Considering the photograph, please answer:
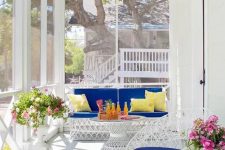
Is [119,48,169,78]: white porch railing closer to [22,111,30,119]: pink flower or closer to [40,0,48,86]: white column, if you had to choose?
[40,0,48,86]: white column

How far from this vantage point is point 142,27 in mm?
8062

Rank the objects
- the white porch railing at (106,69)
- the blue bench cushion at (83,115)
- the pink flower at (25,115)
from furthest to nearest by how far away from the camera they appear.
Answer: the white porch railing at (106,69) < the blue bench cushion at (83,115) < the pink flower at (25,115)

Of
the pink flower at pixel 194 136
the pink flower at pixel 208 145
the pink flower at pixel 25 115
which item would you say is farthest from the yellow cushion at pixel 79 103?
the pink flower at pixel 208 145

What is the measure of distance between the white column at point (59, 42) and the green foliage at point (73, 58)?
313mm

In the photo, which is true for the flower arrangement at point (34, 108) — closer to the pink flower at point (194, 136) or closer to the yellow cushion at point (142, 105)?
the yellow cushion at point (142, 105)

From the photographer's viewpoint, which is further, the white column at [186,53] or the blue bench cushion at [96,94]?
the blue bench cushion at [96,94]

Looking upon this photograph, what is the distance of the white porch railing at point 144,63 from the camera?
7.88 meters

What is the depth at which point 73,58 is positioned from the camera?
7879 mm

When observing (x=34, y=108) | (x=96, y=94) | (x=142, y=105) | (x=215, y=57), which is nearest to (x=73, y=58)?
(x=96, y=94)

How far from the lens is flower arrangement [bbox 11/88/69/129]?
15.0ft

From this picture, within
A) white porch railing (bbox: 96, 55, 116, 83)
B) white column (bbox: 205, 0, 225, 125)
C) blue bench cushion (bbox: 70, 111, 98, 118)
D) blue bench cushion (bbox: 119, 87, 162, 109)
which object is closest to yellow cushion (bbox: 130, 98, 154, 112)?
blue bench cushion (bbox: 119, 87, 162, 109)

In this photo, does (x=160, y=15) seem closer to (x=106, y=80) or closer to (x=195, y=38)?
(x=106, y=80)

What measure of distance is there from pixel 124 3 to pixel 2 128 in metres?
4.83

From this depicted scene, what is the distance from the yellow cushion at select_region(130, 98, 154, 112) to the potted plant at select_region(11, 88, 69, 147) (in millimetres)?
2215
